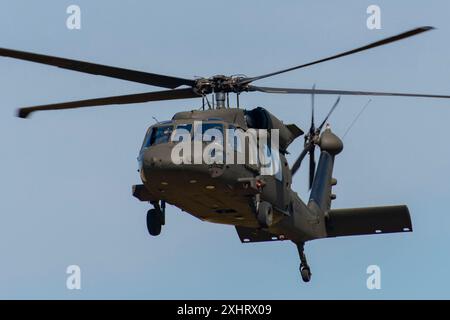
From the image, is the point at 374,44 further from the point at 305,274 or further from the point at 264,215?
the point at 305,274

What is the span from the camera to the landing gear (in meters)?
28.5

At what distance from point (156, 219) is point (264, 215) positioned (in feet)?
9.48

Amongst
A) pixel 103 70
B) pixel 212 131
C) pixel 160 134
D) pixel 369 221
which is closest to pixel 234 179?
pixel 212 131

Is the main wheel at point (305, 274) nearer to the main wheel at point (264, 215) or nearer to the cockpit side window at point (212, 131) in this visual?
the main wheel at point (264, 215)

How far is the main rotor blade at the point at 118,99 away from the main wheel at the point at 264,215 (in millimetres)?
3328

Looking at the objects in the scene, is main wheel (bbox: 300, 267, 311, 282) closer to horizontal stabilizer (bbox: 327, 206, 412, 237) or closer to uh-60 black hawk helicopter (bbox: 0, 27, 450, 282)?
uh-60 black hawk helicopter (bbox: 0, 27, 450, 282)

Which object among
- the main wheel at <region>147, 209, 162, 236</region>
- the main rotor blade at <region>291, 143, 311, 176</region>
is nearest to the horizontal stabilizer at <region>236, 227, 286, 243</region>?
the main rotor blade at <region>291, 143, 311, 176</region>

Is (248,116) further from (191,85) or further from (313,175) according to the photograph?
(313,175)

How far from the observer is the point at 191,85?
93.5 ft

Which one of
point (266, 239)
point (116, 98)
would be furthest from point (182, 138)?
point (266, 239)

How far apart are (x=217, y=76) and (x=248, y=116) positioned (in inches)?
50.1

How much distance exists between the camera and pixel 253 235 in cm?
3198

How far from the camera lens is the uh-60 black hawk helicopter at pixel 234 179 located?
85.6ft

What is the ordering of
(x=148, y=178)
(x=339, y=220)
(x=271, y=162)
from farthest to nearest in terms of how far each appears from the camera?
(x=339, y=220) → (x=271, y=162) → (x=148, y=178)
